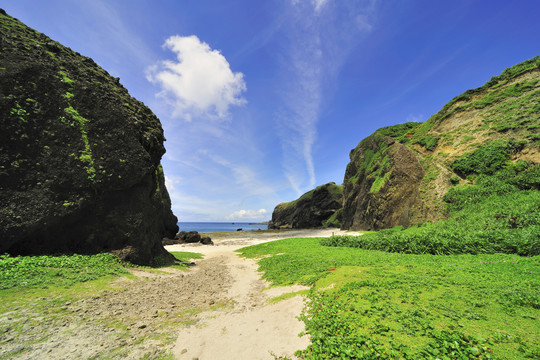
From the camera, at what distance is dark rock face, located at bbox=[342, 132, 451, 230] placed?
31.1 metres

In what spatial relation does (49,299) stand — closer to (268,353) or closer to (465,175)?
(268,353)

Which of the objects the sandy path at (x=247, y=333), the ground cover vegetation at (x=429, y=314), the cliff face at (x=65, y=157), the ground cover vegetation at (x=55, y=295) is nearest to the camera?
the ground cover vegetation at (x=429, y=314)

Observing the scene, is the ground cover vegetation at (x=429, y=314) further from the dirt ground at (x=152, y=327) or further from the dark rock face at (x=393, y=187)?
the dark rock face at (x=393, y=187)

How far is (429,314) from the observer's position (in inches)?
224

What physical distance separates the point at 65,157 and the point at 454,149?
158ft

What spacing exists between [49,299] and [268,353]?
8.74 metres

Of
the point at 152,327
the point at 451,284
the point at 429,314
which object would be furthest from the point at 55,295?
the point at 451,284

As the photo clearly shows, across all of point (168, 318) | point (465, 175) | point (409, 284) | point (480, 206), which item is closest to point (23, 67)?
point (168, 318)

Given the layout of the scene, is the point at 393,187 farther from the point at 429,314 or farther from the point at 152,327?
the point at 152,327

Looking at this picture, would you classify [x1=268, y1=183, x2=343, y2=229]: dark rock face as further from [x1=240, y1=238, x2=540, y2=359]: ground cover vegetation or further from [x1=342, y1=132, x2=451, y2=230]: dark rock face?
[x1=240, y1=238, x2=540, y2=359]: ground cover vegetation

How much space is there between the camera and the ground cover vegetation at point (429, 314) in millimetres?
4371

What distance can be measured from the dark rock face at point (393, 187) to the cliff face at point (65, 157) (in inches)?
1403

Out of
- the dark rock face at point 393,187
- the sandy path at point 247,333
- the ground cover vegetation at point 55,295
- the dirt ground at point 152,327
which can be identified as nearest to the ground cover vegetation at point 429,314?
the sandy path at point 247,333

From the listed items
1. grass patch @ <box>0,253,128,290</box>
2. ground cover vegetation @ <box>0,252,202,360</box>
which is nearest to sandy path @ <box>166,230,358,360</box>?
ground cover vegetation @ <box>0,252,202,360</box>
